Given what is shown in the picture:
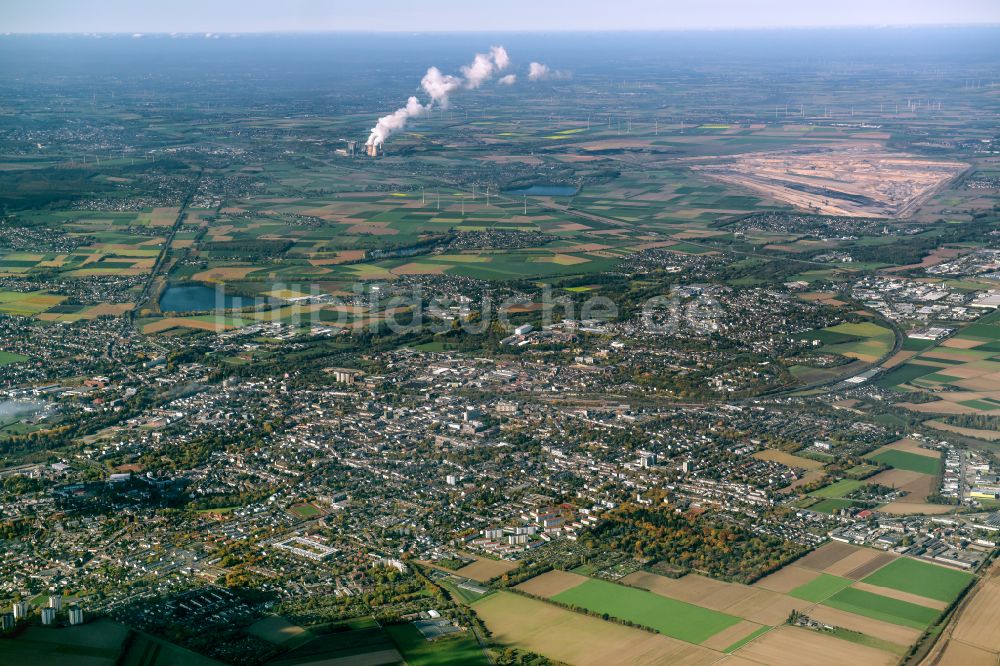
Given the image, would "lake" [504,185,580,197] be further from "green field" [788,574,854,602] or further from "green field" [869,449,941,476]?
"green field" [788,574,854,602]

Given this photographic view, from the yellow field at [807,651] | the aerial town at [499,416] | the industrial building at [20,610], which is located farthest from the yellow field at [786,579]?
the industrial building at [20,610]

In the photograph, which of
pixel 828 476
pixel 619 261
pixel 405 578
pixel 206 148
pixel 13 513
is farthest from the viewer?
pixel 206 148

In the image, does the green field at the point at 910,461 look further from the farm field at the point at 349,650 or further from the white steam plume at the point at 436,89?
the white steam plume at the point at 436,89

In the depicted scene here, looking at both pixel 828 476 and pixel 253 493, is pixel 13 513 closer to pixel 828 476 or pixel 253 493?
pixel 253 493

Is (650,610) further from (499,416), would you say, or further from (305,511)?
(499,416)

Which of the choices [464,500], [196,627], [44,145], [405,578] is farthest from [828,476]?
[44,145]

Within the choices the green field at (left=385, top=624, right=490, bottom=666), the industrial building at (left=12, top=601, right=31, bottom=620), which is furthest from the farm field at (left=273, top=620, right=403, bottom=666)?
the industrial building at (left=12, top=601, right=31, bottom=620)

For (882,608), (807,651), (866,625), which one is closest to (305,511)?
(807,651)
